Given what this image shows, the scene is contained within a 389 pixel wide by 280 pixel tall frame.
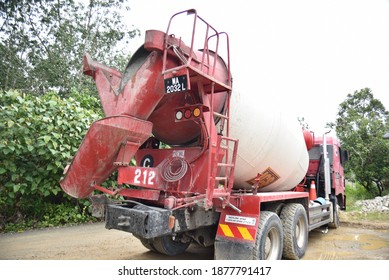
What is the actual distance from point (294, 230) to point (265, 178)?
92 centimetres

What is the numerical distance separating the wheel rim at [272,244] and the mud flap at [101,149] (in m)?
2.17

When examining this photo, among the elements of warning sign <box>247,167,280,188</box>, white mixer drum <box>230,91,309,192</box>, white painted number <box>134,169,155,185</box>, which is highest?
white mixer drum <box>230,91,309,192</box>

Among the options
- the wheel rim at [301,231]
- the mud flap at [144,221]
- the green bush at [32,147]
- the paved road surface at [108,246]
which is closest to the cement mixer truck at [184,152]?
the mud flap at [144,221]

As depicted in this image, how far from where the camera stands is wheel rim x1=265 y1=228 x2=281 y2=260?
4.16 meters

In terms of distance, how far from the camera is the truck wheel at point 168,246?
184 inches

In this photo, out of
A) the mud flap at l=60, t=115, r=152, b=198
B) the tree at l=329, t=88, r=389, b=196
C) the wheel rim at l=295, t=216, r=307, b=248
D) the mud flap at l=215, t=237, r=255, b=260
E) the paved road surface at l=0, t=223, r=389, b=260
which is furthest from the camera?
the tree at l=329, t=88, r=389, b=196

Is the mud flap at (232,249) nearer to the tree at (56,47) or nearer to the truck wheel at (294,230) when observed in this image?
the truck wheel at (294,230)

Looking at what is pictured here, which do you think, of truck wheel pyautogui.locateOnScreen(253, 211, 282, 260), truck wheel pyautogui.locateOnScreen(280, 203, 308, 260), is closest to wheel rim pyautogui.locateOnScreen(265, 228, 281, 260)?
truck wheel pyautogui.locateOnScreen(253, 211, 282, 260)

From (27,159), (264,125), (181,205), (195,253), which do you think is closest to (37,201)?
(27,159)

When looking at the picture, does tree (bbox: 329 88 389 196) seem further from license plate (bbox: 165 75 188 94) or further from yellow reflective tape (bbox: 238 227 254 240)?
license plate (bbox: 165 75 188 94)

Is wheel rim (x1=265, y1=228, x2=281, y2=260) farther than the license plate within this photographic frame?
Yes

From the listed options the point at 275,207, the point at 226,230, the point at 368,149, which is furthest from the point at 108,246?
the point at 368,149

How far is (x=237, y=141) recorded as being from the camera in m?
3.72

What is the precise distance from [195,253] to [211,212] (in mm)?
1474
